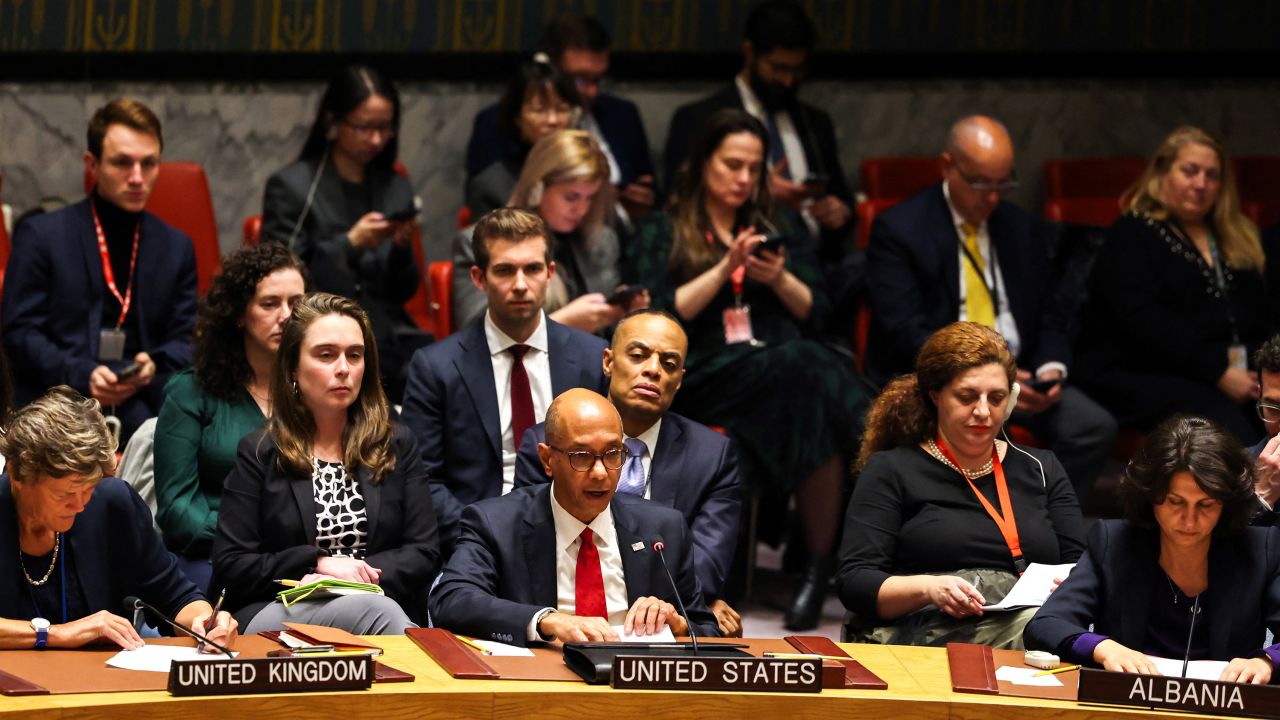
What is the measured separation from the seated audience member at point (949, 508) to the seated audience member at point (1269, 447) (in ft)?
1.28

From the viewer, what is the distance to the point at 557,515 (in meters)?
3.47

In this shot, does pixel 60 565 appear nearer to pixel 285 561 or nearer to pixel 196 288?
pixel 285 561

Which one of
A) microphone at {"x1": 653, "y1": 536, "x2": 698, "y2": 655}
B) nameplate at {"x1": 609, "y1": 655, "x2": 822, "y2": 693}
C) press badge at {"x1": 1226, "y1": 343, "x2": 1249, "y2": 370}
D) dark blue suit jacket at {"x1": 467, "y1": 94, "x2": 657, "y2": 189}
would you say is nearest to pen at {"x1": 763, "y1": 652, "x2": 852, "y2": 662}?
nameplate at {"x1": 609, "y1": 655, "x2": 822, "y2": 693}

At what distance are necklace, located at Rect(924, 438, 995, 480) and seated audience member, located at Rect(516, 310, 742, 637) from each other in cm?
47

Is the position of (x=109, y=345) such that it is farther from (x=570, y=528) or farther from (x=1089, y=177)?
(x=1089, y=177)

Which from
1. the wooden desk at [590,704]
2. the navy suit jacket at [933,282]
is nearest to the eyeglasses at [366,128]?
the navy suit jacket at [933,282]

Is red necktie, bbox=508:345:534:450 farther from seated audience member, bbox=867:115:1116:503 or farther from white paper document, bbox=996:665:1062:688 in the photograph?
white paper document, bbox=996:665:1062:688

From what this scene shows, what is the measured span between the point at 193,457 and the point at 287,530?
0.51m

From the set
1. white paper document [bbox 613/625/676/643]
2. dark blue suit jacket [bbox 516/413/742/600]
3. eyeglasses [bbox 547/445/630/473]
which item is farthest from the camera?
dark blue suit jacket [bbox 516/413/742/600]

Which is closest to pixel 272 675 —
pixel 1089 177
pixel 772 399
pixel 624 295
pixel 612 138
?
pixel 624 295

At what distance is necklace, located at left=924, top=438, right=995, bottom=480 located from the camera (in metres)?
3.85

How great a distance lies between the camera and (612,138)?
19.8 ft

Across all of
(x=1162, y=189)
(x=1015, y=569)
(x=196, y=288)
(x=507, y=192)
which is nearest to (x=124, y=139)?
(x=196, y=288)

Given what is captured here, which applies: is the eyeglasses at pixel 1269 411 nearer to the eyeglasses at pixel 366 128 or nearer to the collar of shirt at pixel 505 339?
the collar of shirt at pixel 505 339
